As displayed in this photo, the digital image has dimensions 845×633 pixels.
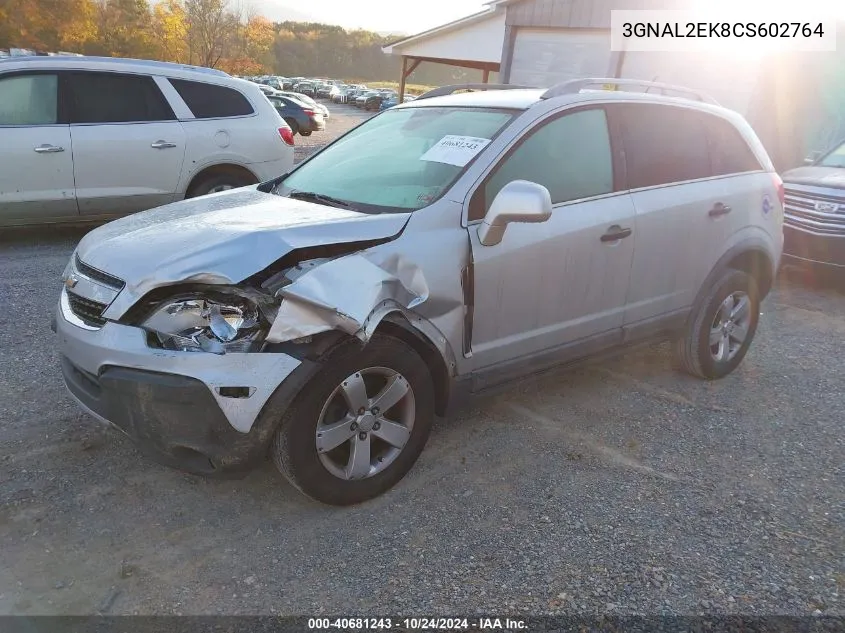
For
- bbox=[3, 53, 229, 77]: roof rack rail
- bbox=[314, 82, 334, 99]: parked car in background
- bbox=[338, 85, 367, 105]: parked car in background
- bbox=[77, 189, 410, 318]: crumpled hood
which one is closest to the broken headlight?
bbox=[77, 189, 410, 318]: crumpled hood

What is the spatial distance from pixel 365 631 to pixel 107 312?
1.53 metres

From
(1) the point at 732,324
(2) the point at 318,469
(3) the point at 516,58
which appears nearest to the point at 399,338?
(2) the point at 318,469

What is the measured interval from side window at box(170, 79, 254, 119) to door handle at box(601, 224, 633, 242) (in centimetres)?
486

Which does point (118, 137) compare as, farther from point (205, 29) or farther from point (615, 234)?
point (205, 29)

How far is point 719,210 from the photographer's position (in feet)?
13.0

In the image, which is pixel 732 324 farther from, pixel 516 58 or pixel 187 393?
pixel 516 58

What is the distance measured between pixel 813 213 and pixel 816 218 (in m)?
0.07

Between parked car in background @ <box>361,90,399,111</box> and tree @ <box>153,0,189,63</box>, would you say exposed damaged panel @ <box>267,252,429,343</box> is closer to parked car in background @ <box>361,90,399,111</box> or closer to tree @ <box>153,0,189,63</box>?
parked car in background @ <box>361,90,399,111</box>

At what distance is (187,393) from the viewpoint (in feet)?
7.69

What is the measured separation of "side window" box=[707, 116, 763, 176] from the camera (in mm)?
4059

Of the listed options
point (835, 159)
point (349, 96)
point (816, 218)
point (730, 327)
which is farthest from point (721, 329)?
point (349, 96)

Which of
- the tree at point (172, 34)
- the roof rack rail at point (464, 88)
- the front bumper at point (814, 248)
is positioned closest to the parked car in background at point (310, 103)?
the tree at point (172, 34)

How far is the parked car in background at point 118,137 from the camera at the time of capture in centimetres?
596

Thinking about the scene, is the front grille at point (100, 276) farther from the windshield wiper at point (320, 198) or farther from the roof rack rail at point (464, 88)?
the roof rack rail at point (464, 88)
